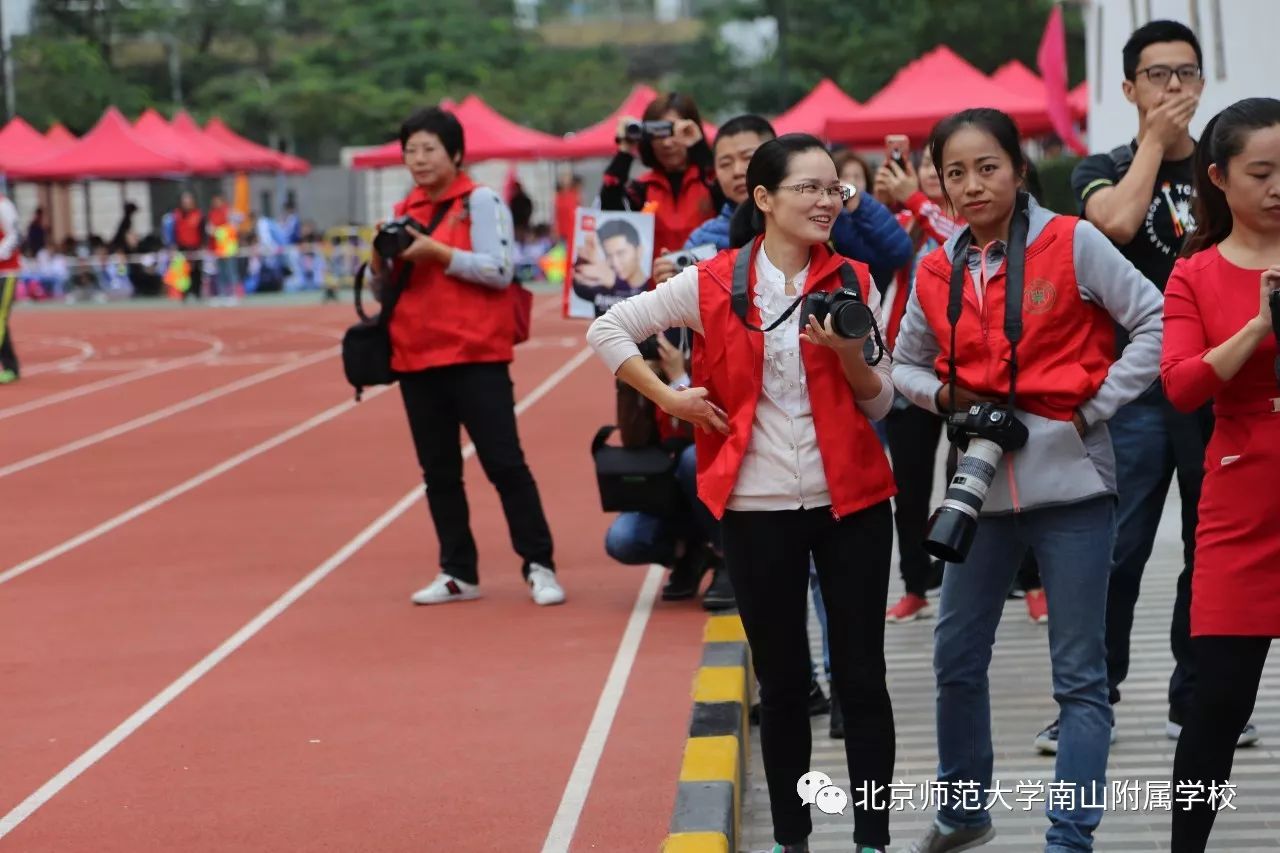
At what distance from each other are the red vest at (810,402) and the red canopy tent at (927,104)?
23104mm

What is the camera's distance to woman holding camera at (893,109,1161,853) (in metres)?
4.98

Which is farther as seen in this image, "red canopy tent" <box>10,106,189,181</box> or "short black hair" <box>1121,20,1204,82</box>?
"red canopy tent" <box>10,106,189,181</box>

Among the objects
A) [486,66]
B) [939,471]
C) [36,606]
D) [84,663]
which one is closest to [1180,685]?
[84,663]

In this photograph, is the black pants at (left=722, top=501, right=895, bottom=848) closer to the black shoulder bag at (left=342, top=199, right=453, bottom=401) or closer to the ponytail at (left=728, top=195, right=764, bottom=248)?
the ponytail at (left=728, top=195, right=764, bottom=248)

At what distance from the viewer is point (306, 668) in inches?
310

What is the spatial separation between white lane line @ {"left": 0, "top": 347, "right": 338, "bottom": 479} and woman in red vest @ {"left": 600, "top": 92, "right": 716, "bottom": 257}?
22.6ft

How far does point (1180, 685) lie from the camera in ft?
20.6

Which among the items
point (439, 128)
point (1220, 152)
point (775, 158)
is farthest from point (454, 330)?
point (1220, 152)

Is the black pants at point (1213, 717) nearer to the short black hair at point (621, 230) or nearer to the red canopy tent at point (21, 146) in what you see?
the short black hair at point (621, 230)

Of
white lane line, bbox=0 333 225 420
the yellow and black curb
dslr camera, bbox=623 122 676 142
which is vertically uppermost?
dslr camera, bbox=623 122 676 142

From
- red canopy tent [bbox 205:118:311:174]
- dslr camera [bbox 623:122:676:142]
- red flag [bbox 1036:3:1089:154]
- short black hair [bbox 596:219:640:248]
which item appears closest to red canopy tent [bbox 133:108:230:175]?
red canopy tent [bbox 205:118:311:174]

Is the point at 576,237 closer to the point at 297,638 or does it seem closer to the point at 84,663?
the point at 297,638

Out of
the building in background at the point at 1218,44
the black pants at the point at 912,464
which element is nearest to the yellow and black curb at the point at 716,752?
the black pants at the point at 912,464

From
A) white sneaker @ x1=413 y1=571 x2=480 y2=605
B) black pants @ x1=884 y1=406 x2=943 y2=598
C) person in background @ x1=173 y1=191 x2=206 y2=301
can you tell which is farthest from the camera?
person in background @ x1=173 y1=191 x2=206 y2=301
